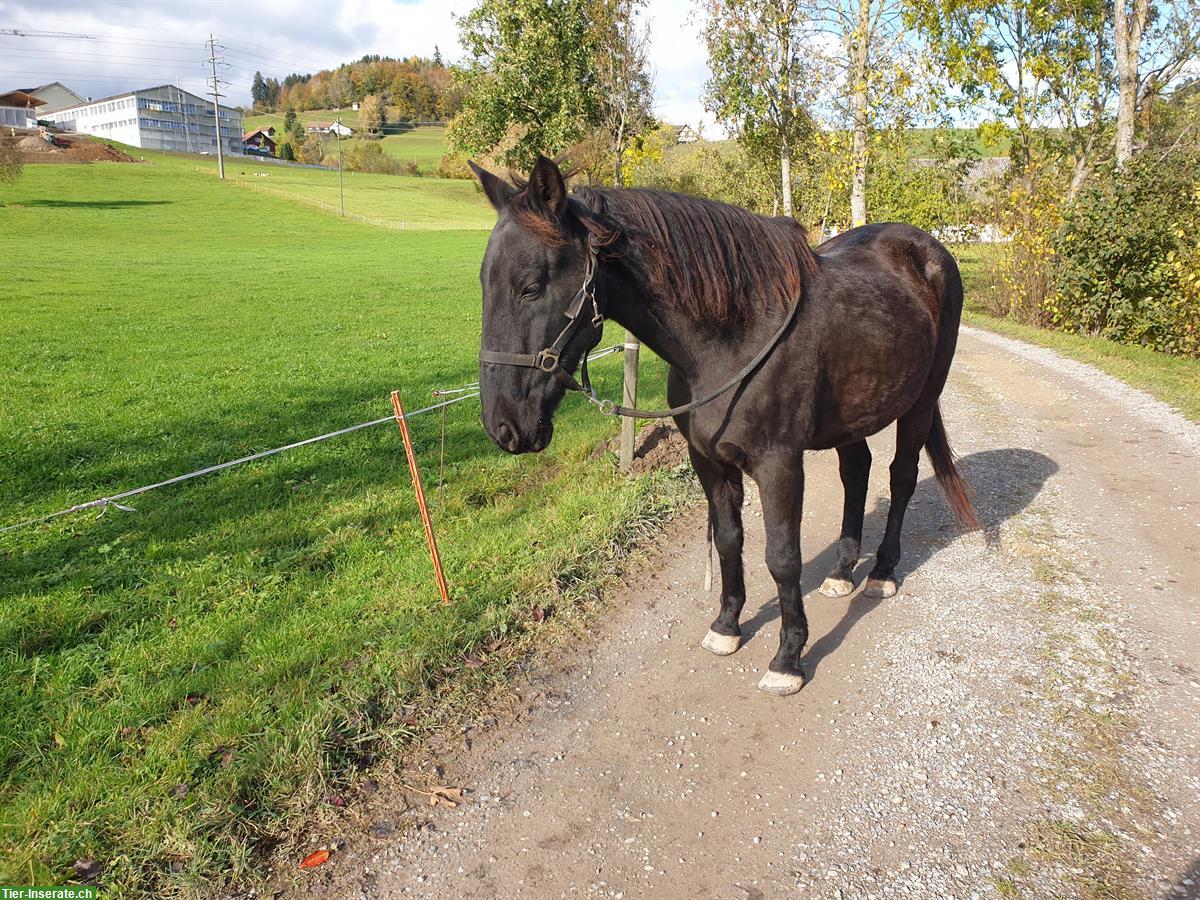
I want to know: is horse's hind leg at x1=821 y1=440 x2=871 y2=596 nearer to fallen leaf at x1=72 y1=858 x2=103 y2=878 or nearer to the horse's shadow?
the horse's shadow

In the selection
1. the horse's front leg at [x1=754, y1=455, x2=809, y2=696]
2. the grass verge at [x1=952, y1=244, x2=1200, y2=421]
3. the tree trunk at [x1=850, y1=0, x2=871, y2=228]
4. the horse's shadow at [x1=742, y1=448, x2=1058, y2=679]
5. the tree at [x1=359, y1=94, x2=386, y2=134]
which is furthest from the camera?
the tree at [x1=359, y1=94, x2=386, y2=134]

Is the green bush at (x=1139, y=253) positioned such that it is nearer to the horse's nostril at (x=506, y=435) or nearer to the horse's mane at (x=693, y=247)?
the horse's mane at (x=693, y=247)

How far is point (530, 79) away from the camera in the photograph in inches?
817

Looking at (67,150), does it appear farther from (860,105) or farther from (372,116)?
(860,105)

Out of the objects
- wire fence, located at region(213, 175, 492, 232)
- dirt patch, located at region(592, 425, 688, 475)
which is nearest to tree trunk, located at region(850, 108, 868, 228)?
dirt patch, located at region(592, 425, 688, 475)

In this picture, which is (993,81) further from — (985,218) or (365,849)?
(365,849)

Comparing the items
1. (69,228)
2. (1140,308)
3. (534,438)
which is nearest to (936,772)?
(534,438)

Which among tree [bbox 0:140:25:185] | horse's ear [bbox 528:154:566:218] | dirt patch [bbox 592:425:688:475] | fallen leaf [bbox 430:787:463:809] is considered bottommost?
fallen leaf [bbox 430:787:463:809]

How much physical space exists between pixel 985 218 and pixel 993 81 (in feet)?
10.3

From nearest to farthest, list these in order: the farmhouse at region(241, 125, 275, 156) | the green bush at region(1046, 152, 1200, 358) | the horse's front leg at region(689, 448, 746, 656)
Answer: the horse's front leg at region(689, 448, 746, 656) < the green bush at region(1046, 152, 1200, 358) < the farmhouse at region(241, 125, 275, 156)

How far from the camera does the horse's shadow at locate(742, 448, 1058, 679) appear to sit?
13.7 feet

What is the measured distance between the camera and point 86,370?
10.9 m

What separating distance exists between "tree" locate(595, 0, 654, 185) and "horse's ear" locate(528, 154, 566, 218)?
17250 millimetres

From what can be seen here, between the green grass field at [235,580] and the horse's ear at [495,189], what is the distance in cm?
221
